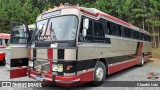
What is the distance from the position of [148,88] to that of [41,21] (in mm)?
4732

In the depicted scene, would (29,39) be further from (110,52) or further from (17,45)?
(110,52)

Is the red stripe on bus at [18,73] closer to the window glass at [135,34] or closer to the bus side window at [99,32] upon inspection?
the bus side window at [99,32]

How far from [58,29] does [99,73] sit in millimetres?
2436

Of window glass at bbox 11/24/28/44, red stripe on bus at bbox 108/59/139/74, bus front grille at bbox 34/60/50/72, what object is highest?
window glass at bbox 11/24/28/44

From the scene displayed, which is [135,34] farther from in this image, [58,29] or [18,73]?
[18,73]

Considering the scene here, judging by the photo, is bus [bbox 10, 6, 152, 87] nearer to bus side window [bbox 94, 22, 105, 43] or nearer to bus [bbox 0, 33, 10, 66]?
bus side window [bbox 94, 22, 105, 43]

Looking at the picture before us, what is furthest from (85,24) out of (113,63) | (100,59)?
(113,63)

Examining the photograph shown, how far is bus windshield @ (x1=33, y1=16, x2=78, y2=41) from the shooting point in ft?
20.0

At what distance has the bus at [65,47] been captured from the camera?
593 centimetres

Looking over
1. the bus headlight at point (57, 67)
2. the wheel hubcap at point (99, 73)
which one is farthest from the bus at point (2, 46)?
the bus headlight at point (57, 67)

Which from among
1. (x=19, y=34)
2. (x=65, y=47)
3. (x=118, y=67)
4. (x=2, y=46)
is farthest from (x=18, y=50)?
(x=2, y=46)

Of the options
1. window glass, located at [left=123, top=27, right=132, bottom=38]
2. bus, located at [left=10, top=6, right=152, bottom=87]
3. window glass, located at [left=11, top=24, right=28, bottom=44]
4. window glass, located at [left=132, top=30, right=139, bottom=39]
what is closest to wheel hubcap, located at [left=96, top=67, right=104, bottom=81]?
bus, located at [left=10, top=6, right=152, bottom=87]

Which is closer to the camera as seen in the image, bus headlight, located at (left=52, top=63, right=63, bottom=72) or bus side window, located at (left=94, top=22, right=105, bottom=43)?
bus headlight, located at (left=52, top=63, right=63, bottom=72)

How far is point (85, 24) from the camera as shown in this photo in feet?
20.1
